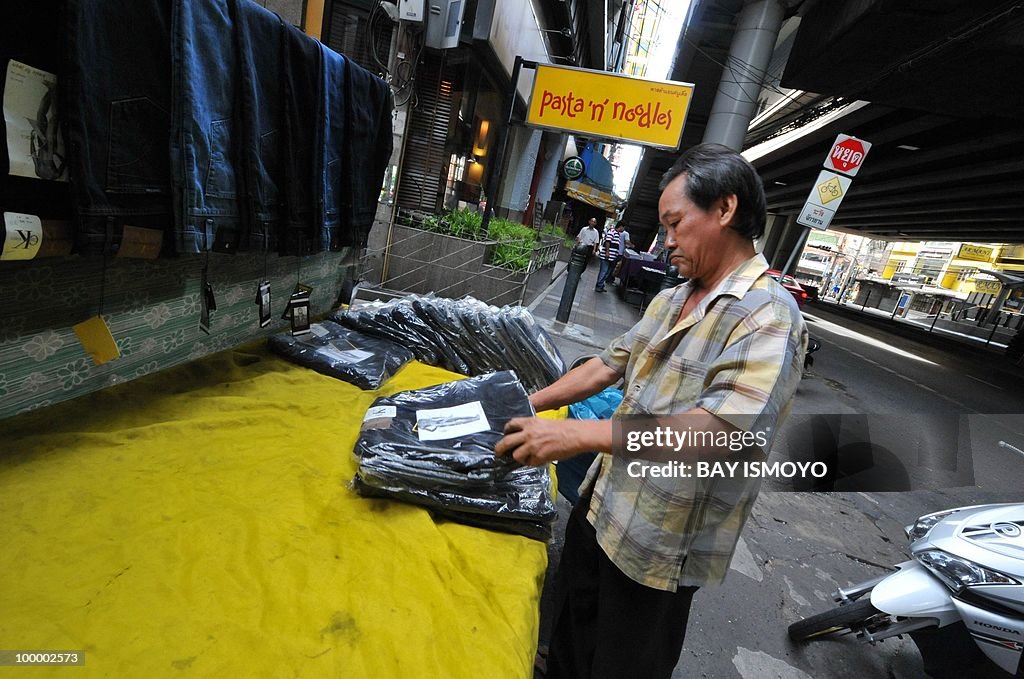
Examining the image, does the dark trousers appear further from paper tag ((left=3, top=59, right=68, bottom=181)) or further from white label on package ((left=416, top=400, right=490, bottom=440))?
paper tag ((left=3, top=59, right=68, bottom=181))

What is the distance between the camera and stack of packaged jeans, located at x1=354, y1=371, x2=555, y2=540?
5.50ft

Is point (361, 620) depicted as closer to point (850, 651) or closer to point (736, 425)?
point (736, 425)

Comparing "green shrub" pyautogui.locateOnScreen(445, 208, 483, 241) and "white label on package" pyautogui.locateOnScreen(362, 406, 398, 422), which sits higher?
"green shrub" pyautogui.locateOnScreen(445, 208, 483, 241)

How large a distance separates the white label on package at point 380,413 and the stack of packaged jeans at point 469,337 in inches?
49.0

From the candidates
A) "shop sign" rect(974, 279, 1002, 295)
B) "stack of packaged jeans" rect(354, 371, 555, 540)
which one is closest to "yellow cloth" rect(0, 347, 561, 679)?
"stack of packaged jeans" rect(354, 371, 555, 540)

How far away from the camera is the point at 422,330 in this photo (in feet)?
10.8

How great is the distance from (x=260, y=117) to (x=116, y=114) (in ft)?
2.35

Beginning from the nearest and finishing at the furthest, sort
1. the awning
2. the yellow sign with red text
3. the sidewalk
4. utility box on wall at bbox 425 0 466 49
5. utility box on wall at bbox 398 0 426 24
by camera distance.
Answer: utility box on wall at bbox 398 0 426 24 < utility box on wall at bbox 425 0 466 49 < the yellow sign with red text < the sidewalk < the awning

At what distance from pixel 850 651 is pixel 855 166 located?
6.18 m

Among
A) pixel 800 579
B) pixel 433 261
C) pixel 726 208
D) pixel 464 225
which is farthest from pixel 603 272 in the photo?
pixel 726 208

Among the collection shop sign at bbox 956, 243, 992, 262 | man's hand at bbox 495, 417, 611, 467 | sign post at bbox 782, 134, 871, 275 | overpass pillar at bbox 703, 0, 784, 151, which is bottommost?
man's hand at bbox 495, 417, 611, 467

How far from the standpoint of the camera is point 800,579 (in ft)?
9.32

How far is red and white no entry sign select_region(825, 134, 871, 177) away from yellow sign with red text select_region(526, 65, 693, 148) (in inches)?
82.1

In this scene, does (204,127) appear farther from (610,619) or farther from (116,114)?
(610,619)
